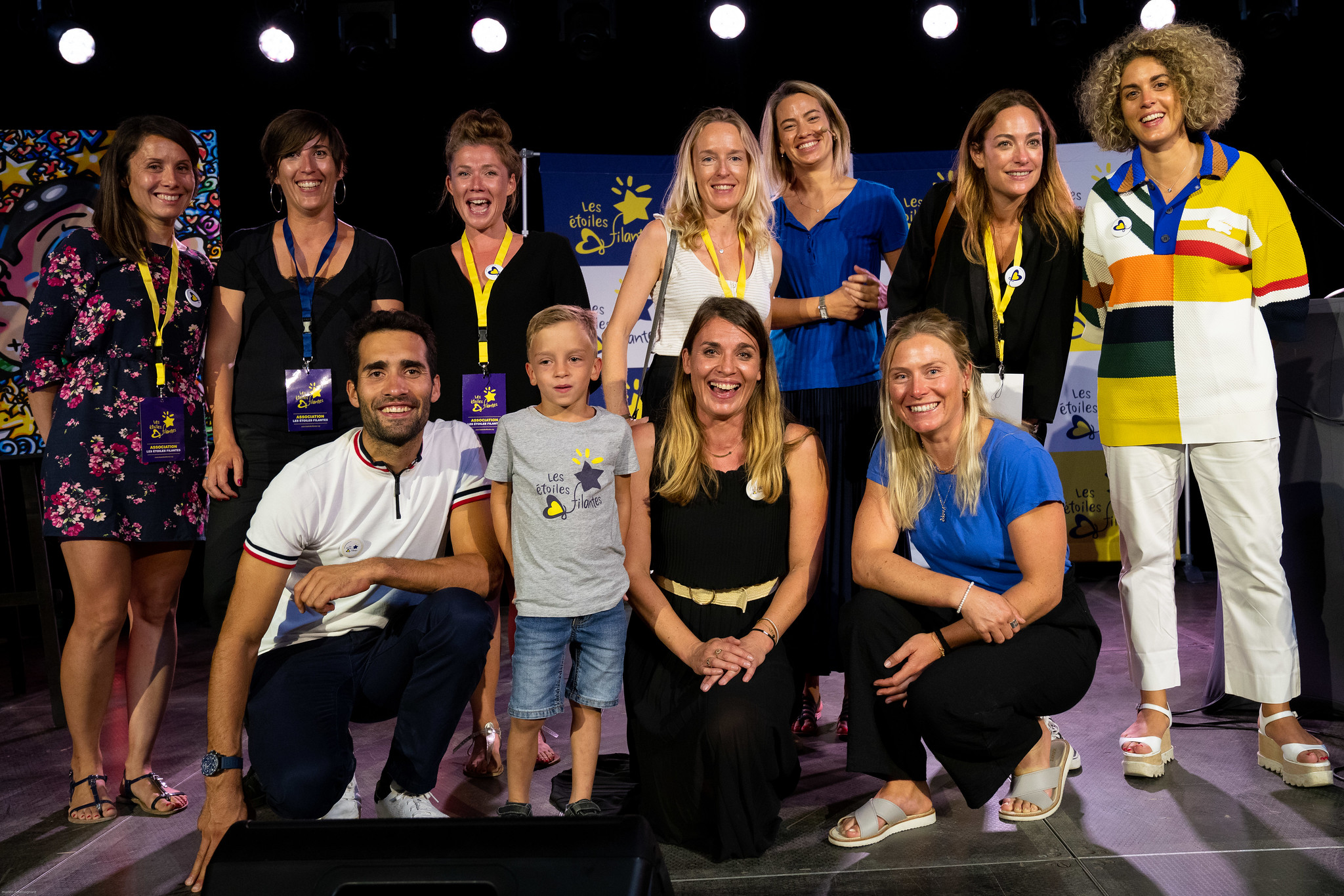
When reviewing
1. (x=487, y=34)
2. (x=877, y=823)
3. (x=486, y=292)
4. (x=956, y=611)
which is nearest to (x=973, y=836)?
(x=877, y=823)

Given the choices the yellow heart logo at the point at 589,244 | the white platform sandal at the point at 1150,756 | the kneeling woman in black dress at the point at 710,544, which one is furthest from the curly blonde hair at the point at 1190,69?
the yellow heart logo at the point at 589,244

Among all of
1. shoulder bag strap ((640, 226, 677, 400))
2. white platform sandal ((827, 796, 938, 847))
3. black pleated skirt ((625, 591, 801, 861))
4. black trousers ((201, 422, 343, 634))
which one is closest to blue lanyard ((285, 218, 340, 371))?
black trousers ((201, 422, 343, 634))

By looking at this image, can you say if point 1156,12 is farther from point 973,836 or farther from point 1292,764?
point 973,836

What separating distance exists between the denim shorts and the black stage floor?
363mm

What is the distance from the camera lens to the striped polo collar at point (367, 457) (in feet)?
7.45

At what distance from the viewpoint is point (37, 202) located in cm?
505

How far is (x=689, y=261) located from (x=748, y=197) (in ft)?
0.82

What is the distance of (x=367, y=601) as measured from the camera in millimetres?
2316

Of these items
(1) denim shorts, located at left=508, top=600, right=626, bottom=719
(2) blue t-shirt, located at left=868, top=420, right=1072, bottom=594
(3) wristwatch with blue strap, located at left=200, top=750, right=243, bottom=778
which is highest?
(2) blue t-shirt, located at left=868, top=420, right=1072, bottom=594

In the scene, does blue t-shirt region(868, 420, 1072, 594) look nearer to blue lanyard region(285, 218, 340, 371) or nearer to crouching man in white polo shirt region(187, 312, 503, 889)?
crouching man in white polo shirt region(187, 312, 503, 889)

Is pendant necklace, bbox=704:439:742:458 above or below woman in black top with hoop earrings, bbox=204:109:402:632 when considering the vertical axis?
below

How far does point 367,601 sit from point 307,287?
0.93 metres

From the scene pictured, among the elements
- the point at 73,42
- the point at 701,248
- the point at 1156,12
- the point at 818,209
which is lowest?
the point at 701,248

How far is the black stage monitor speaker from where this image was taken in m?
1.18
